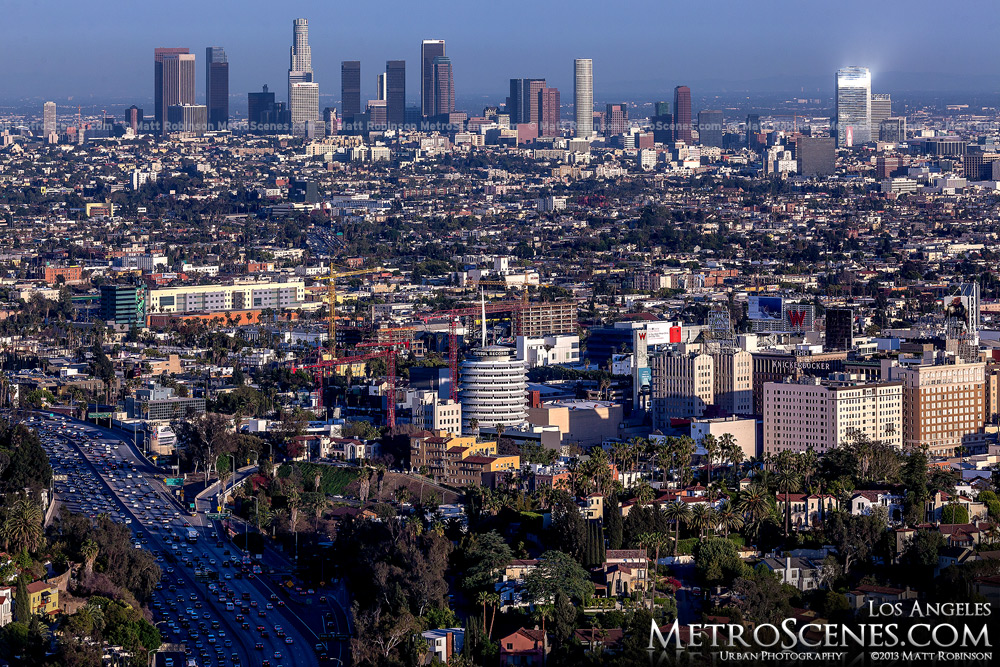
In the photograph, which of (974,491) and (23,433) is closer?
(974,491)

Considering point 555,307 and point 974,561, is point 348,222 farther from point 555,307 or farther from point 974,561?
point 974,561

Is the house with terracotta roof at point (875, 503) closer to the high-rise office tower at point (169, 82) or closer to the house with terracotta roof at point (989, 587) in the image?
the house with terracotta roof at point (989, 587)

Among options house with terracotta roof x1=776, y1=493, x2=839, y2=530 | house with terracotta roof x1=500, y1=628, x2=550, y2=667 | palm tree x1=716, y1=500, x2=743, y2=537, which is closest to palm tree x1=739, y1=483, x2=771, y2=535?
palm tree x1=716, y1=500, x2=743, y2=537

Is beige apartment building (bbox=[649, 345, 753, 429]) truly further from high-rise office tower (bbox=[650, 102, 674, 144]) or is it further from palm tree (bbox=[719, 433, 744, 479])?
high-rise office tower (bbox=[650, 102, 674, 144])

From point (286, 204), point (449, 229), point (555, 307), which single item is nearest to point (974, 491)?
point (555, 307)

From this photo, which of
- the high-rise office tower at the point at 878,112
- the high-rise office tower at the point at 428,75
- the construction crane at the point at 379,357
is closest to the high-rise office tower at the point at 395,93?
the high-rise office tower at the point at 428,75

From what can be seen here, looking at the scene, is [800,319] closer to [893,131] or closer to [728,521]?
[728,521]
